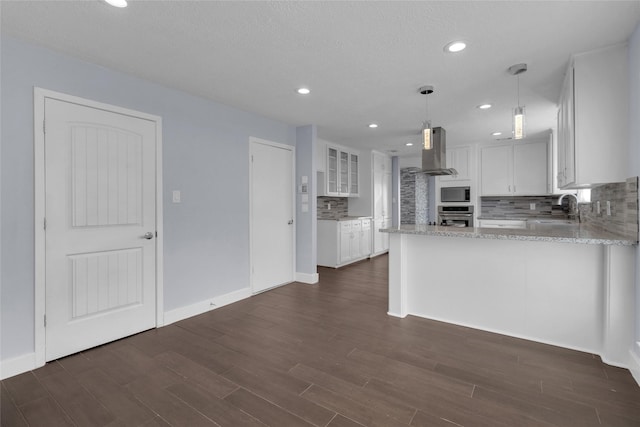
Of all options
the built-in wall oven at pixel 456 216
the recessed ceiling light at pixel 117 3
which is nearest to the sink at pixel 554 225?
the built-in wall oven at pixel 456 216

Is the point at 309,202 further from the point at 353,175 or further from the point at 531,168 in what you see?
the point at 531,168

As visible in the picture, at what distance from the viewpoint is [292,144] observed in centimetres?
470

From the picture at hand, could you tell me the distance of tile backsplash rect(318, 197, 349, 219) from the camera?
6328 millimetres

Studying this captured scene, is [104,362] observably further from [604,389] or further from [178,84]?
[604,389]

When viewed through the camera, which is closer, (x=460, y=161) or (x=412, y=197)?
(x=460, y=161)

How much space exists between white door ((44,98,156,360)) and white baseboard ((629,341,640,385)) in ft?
12.5

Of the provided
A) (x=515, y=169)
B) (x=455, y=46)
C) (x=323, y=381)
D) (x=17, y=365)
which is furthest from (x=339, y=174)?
(x=17, y=365)

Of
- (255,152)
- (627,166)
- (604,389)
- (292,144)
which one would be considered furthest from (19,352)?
(627,166)

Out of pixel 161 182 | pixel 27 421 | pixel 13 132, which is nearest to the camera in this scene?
pixel 27 421

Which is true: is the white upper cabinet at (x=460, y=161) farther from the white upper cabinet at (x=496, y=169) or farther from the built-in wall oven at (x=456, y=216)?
the built-in wall oven at (x=456, y=216)

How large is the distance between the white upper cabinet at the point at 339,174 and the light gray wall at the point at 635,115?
4.12 metres

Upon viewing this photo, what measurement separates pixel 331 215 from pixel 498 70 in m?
4.18

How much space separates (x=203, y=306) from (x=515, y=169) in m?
5.70

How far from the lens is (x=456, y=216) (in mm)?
6348
